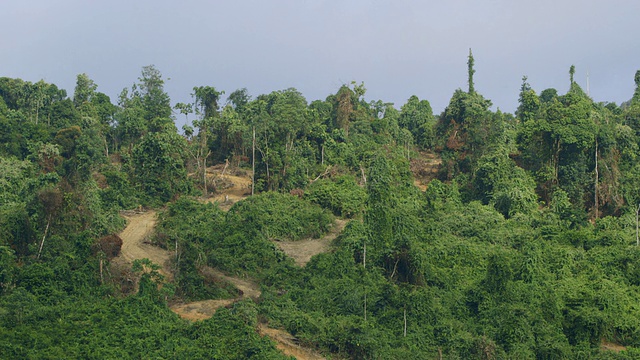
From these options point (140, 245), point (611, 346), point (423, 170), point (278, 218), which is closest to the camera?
point (611, 346)

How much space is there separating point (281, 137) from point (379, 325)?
1264 centimetres

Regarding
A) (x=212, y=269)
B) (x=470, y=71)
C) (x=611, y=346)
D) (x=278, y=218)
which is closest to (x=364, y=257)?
(x=278, y=218)

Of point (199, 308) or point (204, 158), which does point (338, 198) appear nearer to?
point (204, 158)

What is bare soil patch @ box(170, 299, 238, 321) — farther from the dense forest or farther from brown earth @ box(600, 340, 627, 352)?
brown earth @ box(600, 340, 627, 352)

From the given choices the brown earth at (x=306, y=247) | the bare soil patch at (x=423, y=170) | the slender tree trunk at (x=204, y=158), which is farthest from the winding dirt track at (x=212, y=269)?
the bare soil patch at (x=423, y=170)

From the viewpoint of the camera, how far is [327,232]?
1204 inches

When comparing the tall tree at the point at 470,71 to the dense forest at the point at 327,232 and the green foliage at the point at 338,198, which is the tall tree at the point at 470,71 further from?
the green foliage at the point at 338,198

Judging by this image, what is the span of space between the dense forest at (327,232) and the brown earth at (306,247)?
17cm

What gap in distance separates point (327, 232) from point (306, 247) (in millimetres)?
1439

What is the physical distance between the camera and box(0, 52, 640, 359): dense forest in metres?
23.4

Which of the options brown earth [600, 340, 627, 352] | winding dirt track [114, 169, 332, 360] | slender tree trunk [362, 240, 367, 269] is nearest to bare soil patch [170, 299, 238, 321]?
winding dirt track [114, 169, 332, 360]

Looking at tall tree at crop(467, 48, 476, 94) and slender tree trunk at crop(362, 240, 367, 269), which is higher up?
tall tree at crop(467, 48, 476, 94)

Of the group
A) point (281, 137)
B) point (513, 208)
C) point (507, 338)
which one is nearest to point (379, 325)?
point (507, 338)

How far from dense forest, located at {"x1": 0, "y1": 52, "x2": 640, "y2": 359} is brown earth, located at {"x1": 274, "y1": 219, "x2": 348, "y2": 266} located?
0.17m
